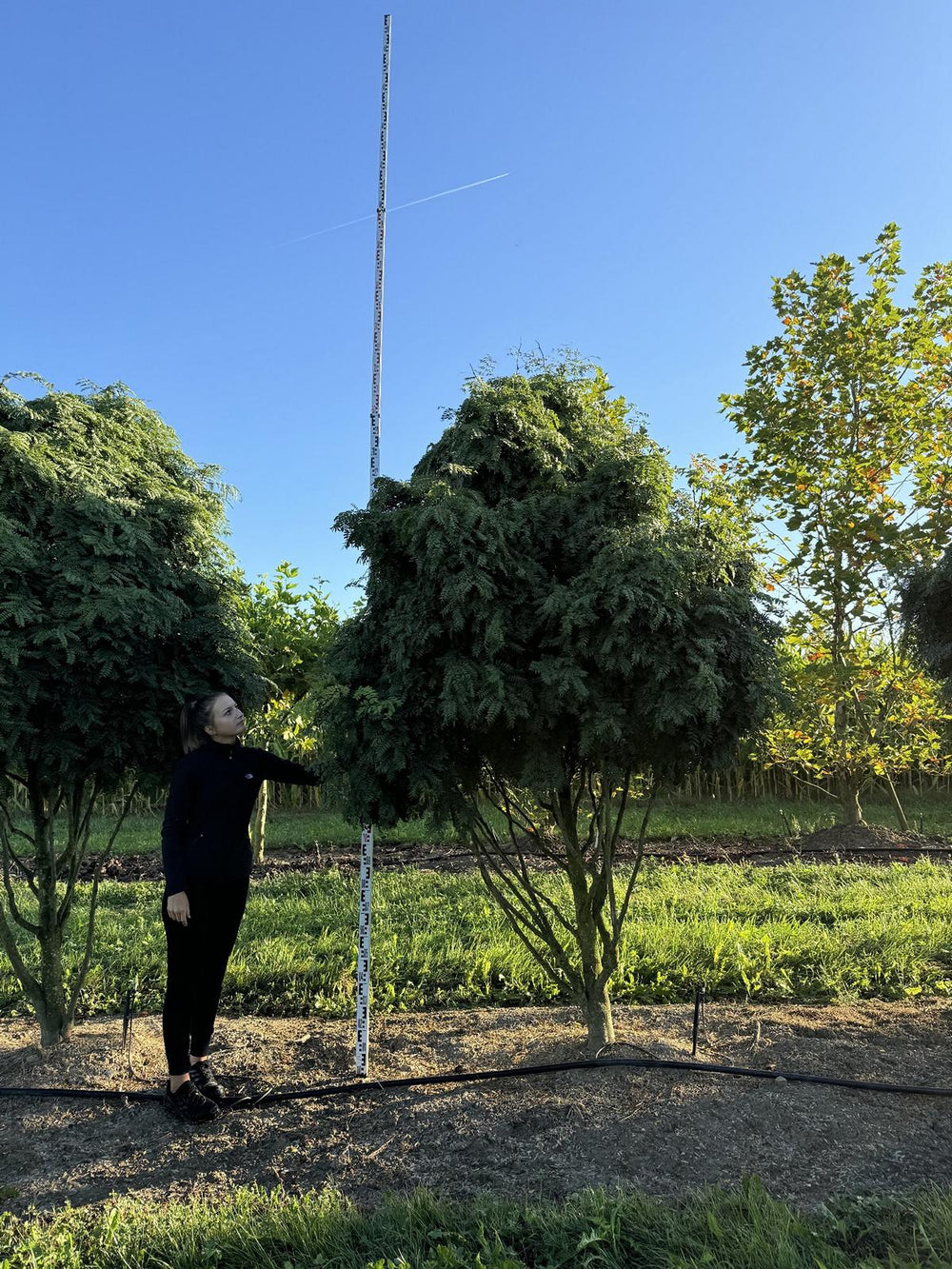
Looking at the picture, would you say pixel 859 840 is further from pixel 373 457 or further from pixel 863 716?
pixel 373 457

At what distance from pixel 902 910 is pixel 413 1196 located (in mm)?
5765

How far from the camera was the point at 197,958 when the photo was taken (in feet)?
13.4

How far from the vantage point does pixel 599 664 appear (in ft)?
11.9

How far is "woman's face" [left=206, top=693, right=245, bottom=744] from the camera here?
4.11 meters

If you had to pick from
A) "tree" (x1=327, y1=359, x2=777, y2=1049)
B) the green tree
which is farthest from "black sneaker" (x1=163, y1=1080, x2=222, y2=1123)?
the green tree

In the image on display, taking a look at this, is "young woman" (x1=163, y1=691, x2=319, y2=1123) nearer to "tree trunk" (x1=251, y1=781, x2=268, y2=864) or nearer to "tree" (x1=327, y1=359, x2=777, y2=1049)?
"tree" (x1=327, y1=359, x2=777, y2=1049)

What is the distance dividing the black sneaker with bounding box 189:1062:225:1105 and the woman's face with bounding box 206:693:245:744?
5.44 ft

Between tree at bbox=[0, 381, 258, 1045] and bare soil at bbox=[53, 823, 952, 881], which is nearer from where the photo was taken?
tree at bbox=[0, 381, 258, 1045]

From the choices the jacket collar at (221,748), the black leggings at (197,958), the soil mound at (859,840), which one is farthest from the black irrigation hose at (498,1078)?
the soil mound at (859,840)

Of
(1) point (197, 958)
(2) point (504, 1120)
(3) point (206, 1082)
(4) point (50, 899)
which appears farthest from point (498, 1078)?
(4) point (50, 899)

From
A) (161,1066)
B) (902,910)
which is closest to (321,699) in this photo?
(161,1066)

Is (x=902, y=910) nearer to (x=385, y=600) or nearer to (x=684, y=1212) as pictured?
(x=684, y=1212)

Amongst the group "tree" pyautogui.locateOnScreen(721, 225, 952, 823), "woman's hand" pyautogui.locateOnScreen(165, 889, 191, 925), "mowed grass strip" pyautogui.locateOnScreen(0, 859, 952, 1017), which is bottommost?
"mowed grass strip" pyautogui.locateOnScreen(0, 859, 952, 1017)

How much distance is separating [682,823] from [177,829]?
1164 centimetres
